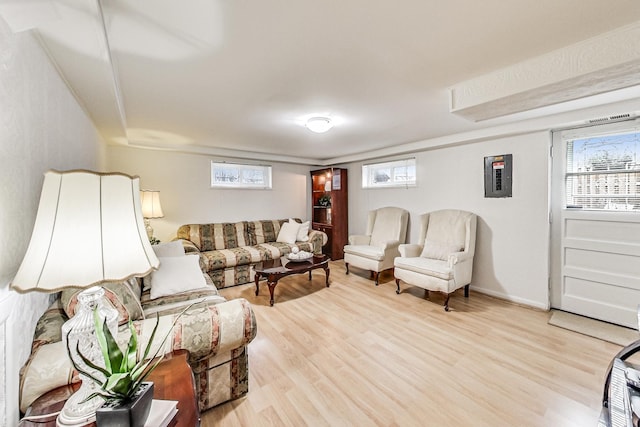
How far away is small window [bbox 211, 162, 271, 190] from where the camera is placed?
15.6 feet

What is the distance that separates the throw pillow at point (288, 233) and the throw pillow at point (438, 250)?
7.32ft

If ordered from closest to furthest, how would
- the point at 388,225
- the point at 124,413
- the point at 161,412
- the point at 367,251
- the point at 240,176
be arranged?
1. the point at 124,413
2. the point at 161,412
3. the point at 367,251
4. the point at 388,225
5. the point at 240,176

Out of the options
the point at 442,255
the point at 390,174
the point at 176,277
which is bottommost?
the point at 442,255

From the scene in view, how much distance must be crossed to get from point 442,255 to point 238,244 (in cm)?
332

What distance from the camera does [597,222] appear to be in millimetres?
2758

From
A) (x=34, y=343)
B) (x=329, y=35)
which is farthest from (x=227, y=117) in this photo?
(x=34, y=343)

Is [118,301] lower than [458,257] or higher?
higher

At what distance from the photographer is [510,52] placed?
5.32 feet

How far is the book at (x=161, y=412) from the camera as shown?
836 mm

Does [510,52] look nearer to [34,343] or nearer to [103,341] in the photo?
[103,341]

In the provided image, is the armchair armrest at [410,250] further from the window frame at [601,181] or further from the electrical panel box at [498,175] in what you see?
the window frame at [601,181]

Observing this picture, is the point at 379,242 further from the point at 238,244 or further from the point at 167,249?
the point at 167,249

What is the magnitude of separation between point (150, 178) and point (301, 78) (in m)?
3.38

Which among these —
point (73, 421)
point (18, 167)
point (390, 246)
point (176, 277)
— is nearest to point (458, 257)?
point (390, 246)
